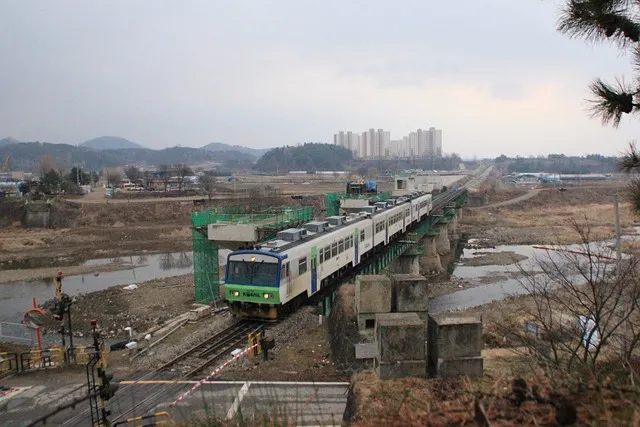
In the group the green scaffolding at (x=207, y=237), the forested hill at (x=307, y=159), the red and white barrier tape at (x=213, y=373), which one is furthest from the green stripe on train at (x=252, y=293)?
the forested hill at (x=307, y=159)

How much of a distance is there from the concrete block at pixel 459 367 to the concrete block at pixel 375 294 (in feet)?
6.45

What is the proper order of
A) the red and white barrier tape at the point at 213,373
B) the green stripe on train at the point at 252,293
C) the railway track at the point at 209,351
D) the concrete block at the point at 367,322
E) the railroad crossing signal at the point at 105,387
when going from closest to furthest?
the railroad crossing signal at the point at 105,387 → the concrete block at the point at 367,322 → the red and white barrier tape at the point at 213,373 → the railway track at the point at 209,351 → the green stripe on train at the point at 252,293

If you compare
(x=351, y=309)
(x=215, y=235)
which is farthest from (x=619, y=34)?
(x=215, y=235)

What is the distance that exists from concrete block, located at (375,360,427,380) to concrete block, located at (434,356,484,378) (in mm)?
244

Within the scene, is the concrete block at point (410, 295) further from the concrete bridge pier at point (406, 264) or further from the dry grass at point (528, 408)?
the concrete bridge pier at point (406, 264)

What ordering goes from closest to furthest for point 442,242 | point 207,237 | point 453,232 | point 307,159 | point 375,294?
point 375,294, point 207,237, point 442,242, point 453,232, point 307,159

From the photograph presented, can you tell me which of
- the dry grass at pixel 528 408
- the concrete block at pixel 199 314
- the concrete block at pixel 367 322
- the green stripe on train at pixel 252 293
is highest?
the dry grass at pixel 528 408

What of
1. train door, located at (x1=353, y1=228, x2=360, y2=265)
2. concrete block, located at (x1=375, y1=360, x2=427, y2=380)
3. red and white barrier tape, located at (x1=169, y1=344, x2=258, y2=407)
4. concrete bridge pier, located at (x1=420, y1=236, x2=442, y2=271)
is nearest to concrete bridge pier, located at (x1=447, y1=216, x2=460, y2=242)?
concrete bridge pier, located at (x1=420, y1=236, x2=442, y2=271)

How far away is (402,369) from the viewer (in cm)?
635

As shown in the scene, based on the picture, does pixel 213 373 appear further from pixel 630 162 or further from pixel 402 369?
pixel 630 162

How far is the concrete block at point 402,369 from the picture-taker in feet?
20.8

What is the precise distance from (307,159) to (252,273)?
169 metres

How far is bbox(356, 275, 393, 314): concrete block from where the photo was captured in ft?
26.9

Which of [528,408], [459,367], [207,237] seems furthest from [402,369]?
[207,237]
